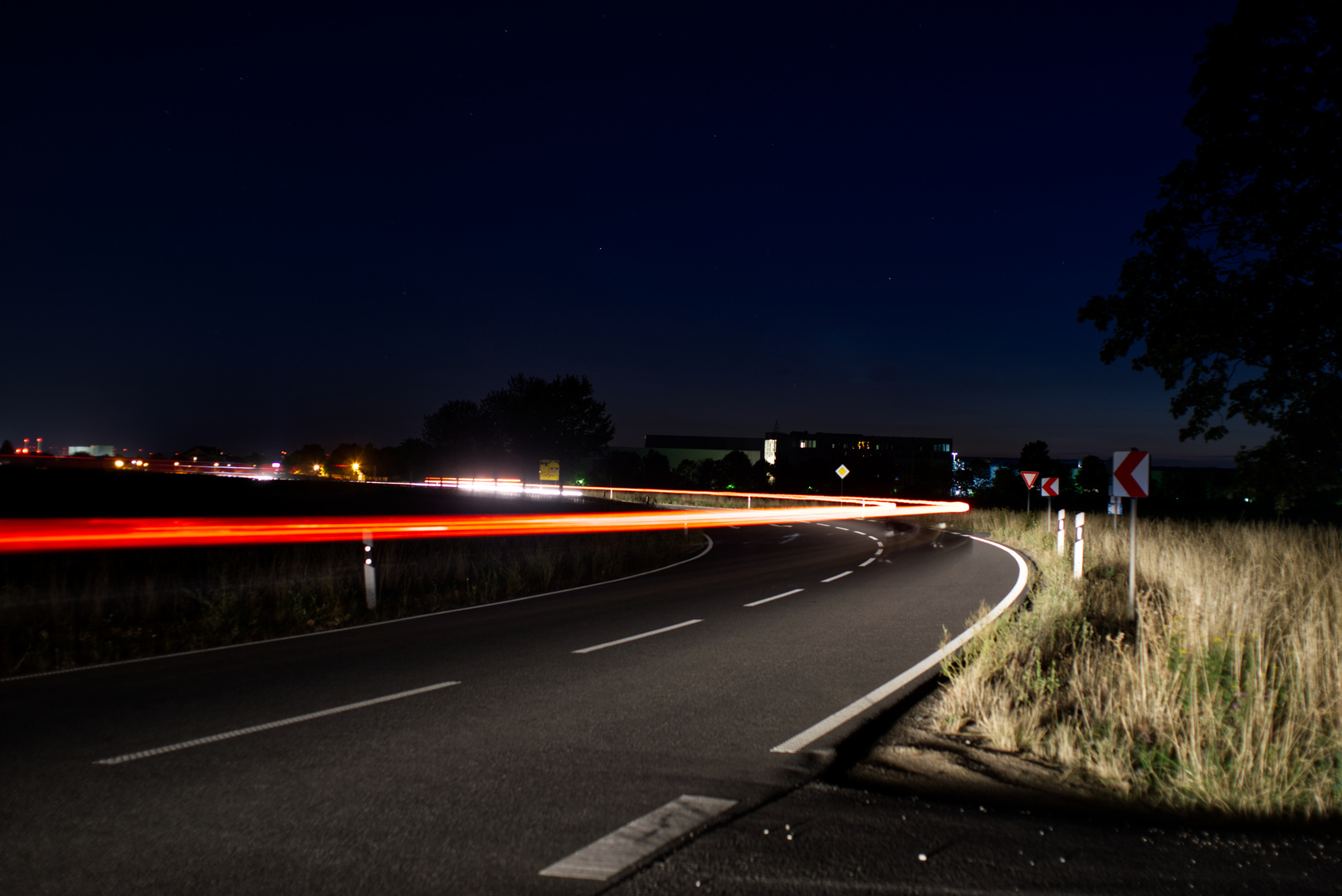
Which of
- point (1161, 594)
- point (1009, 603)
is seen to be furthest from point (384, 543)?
point (1161, 594)

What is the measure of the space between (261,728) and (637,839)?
353cm

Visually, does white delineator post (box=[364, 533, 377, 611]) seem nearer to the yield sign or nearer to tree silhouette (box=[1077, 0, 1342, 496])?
the yield sign

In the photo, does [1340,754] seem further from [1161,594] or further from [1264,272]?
[1264,272]

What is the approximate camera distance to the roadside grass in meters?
4.13

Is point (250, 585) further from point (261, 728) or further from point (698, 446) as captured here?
point (698, 446)

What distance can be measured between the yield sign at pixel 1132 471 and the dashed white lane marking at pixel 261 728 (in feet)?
29.8

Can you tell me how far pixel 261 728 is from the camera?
18.4ft

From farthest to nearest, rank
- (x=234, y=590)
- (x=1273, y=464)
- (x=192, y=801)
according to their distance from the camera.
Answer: (x=1273, y=464) → (x=234, y=590) → (x=192, y=801)

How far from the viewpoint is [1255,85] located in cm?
1683

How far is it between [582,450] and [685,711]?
2395 inches

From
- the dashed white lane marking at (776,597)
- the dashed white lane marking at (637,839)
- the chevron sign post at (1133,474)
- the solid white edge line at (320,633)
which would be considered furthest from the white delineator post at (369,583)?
the chevron sign post at (1133,474)

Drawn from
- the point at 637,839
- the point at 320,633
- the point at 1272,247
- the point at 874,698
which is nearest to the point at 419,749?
the point at 637,839

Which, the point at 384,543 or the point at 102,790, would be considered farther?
the point at 384,543

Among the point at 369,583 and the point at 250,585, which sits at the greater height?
the point at 369,583
